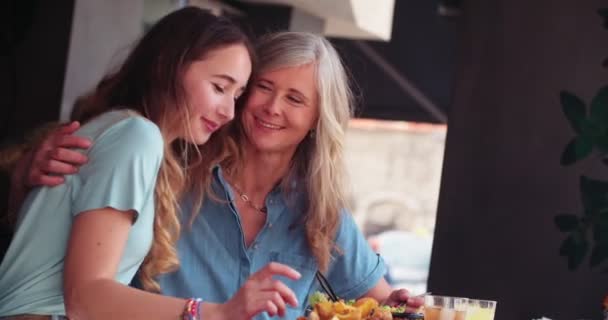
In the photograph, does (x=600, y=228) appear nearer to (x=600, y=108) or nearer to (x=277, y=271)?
(x=600, y=108)

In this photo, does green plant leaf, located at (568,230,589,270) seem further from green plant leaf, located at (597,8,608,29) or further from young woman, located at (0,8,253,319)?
young woman, located at (0,8,253,319)

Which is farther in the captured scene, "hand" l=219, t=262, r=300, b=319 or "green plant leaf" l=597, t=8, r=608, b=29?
"green plant leaf" l=597, t=8, r=608, b=29

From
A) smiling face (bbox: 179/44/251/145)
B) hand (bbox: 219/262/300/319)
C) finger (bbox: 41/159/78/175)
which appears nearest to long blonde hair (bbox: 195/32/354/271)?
smiling face (bbox: 179/44/251/145)

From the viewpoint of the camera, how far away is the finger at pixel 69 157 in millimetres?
2166

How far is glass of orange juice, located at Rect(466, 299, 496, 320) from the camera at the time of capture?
2.14 m

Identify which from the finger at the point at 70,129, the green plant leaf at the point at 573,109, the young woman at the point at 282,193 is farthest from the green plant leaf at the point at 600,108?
the finger at the point at 70,129

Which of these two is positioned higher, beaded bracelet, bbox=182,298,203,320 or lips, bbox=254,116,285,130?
lips, bbox=254,116,285,130

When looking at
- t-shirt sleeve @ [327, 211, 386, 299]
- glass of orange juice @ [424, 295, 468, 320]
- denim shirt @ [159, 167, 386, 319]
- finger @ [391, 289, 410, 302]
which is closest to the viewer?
glass of orange juice @ [424, 295, 468, 320]

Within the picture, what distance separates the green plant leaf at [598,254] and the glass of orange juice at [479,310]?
3.70 ft

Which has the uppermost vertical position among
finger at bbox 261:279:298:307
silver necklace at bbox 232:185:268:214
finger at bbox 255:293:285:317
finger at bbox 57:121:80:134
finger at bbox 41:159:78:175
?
finger at bbox 57:121:80:134

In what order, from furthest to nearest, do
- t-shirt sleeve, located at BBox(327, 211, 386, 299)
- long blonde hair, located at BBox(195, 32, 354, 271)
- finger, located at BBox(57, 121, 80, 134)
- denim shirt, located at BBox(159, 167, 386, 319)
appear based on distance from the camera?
t-shirt sleeve, located at BBox(327, 211, 386, 299), long blonde hair, located at BBox(195, 32, 354, 271), denim shirt, located at BBox(159, 167, 386, 319), finger, located at BBox(57, 121, 80, 134)

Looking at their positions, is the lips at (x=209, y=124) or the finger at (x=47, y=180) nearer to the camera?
the finger at (x=47, y=180)

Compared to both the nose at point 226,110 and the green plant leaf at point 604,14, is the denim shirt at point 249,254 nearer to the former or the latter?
the nose at point 226,110

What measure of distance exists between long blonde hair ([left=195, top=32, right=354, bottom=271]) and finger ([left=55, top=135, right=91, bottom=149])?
0.75 m
